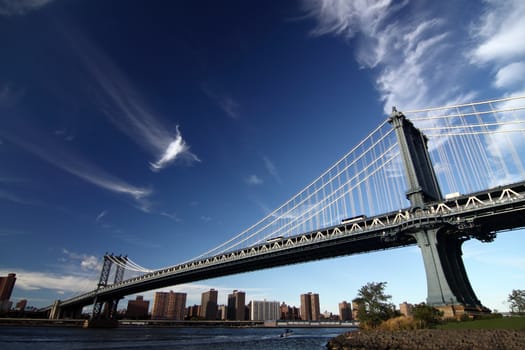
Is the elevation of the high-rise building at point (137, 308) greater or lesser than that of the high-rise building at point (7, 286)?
lesser

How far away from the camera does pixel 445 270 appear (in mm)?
32219

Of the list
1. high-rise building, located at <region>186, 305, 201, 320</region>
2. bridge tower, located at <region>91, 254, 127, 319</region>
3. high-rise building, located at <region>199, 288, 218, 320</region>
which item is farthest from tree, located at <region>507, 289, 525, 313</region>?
high-rise building, located at <region>186, 305, 201, 320</region>

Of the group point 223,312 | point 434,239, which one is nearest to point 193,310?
point 223,312

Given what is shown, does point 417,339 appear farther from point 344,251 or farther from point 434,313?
point 344,251

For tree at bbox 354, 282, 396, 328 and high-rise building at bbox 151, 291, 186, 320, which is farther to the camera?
high-rise building at bbox 151, 291, 186, 320

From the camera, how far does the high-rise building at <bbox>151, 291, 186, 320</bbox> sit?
172 metres

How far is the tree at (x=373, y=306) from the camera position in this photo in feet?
105

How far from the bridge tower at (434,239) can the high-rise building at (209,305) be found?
160278 millimetres

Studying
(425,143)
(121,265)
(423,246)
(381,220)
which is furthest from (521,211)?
(121,265)

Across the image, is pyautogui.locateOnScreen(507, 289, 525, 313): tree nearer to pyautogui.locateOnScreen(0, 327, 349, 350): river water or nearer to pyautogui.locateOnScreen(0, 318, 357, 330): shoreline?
pyautogui.locateOnScreen(0, 327, 349, 350): river water

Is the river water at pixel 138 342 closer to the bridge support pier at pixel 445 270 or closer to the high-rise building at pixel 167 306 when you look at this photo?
the bridge support pier at pixel 445 270

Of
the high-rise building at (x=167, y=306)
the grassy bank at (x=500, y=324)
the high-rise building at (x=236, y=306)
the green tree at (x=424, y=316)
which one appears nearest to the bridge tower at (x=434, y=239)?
the green tree at (x=424, y=316)

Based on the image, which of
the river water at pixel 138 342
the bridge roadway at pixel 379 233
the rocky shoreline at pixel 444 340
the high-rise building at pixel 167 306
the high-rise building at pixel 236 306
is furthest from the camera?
the high-rise building at pixel 236 306

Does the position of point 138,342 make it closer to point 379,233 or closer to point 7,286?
point 379,233
